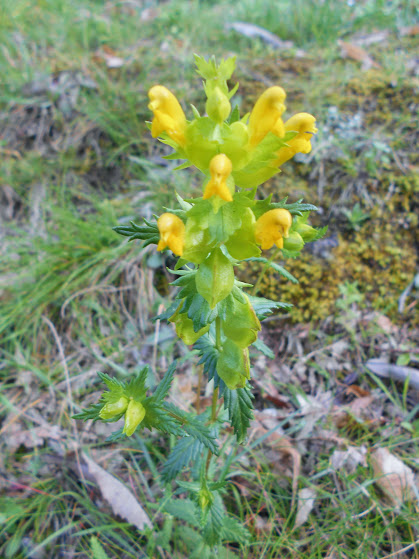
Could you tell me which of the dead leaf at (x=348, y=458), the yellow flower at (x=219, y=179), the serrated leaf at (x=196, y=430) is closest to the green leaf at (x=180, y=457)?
the serrated leaf at (x=196, y=430)

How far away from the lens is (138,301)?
8.36ft

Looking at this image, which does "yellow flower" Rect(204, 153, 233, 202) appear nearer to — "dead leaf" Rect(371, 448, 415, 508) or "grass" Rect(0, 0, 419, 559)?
"grass" Rect(0, 0, 419, 559)

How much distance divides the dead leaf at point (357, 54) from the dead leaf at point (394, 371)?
2565mm

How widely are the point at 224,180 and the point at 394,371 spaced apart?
1.80 meters

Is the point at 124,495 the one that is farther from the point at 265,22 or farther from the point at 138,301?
the point at 265,22

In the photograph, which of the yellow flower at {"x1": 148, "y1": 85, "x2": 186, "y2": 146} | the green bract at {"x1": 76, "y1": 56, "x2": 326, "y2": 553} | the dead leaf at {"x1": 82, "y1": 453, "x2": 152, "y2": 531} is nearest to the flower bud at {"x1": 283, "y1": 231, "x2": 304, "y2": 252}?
the green bract at {"x1": 76, "y1": 56, "x2": 326, "y2": 553}

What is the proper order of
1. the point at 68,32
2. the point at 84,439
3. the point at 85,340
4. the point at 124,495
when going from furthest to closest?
the point at 68,32 → the point at 85,340 → the point at 84,439 → the point at 124,495

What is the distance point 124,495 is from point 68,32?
435 centimetres

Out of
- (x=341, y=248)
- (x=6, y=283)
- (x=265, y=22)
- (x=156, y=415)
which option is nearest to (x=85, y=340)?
(x=6, y=283)

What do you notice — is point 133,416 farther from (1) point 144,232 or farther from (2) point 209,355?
(1) point 144,232

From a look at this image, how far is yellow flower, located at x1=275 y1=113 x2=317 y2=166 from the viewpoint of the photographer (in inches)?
43.9

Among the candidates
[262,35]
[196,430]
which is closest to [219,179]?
[196,430]

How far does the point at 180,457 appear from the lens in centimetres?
149

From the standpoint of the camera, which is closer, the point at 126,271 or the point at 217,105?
the point at 217,105
